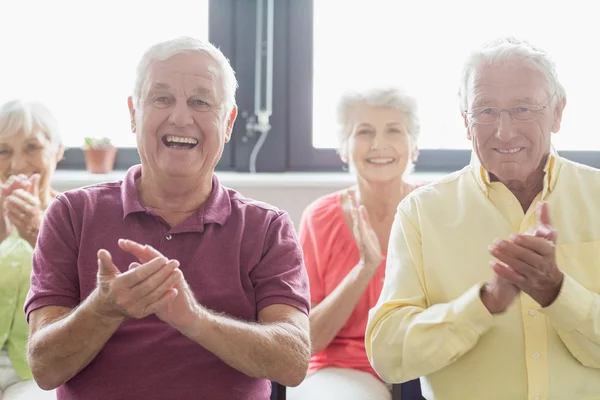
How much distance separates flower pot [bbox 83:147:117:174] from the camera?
285 centimetres

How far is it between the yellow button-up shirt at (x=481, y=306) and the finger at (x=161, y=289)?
507 mm

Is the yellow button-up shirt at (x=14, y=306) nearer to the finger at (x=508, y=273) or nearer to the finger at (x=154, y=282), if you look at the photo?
the finger at (x=154, y=282)

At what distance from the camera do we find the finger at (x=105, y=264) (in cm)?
128

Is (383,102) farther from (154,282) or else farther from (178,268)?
(154,282)

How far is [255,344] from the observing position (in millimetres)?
1446

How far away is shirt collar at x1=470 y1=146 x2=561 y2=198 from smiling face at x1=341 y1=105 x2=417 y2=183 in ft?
1.98

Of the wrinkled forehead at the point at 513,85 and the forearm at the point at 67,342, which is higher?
the wrinkled forehead at the point at 513,85

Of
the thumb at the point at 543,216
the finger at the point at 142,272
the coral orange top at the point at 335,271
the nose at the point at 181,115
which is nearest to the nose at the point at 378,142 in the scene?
the coral orange top at the point at 335,271

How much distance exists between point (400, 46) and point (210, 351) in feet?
6.25

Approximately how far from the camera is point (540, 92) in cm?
157

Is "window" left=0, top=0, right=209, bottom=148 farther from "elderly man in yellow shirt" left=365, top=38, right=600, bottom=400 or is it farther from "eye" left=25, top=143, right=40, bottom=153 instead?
"elderly man in yellow shirt" left=365, top=38, right=600, bottom=400

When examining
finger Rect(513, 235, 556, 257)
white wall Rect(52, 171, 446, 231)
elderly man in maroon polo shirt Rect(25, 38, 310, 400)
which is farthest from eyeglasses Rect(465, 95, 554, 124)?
white wall Rect(52, 171, 446, 231)

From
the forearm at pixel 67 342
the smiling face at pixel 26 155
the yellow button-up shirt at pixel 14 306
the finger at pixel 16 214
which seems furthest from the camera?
the smiling face at pixel 26 155

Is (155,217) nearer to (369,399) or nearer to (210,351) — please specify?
(210,351)
